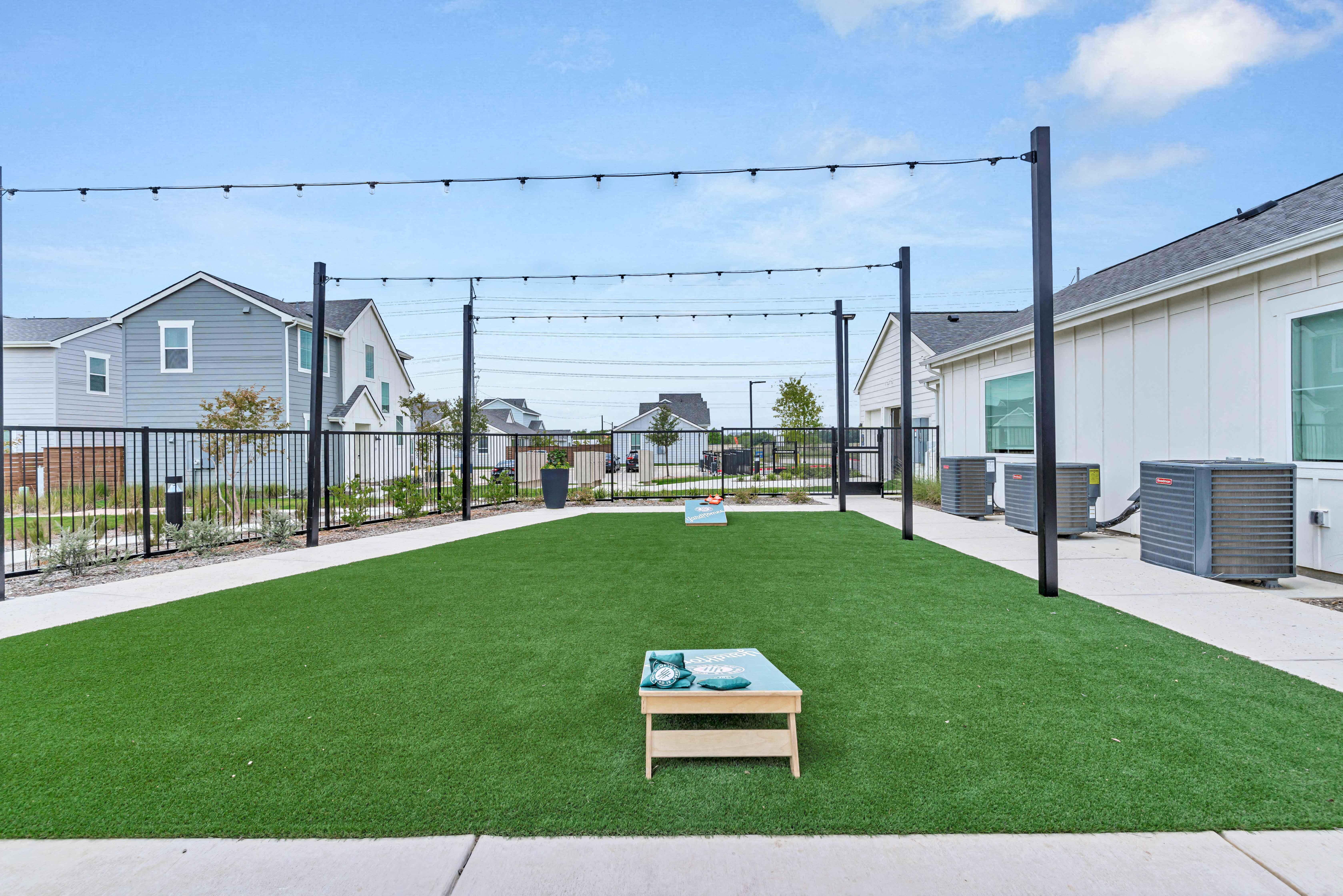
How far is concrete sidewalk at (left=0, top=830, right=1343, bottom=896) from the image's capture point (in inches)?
79.3

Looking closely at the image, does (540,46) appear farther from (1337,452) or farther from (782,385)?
(782,385)

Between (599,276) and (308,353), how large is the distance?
44.9 ft

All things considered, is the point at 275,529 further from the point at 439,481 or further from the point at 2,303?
the point at 439,481

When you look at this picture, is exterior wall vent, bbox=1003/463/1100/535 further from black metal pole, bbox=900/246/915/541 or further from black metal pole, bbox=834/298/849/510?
black metal pole, bbox=834/298/849/510

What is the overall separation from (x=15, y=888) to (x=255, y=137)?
10459mm

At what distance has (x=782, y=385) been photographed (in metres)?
30.0

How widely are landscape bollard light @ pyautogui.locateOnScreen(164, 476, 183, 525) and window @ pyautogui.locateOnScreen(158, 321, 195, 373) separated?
12.9 m

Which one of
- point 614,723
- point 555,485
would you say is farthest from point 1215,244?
point 555,485

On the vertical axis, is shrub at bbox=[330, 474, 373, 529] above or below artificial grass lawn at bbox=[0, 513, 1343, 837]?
above

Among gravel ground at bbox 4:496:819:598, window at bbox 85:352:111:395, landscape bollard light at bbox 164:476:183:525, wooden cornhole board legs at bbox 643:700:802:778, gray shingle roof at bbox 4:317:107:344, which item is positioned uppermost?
gray shingle roof at bbox 4:317:107:344

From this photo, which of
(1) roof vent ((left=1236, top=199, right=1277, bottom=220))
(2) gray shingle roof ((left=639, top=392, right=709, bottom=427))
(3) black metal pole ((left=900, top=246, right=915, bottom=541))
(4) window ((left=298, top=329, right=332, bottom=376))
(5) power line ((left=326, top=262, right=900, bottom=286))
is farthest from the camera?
(2) gray shingle roof ((left=639, top=392, right=709, bottom=427))

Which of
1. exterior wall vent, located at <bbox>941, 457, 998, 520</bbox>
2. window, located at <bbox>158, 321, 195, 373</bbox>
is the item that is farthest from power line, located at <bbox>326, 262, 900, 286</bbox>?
window, located at <bbox>158, 321, 195, 373</bbox>

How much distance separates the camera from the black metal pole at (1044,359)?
5.96m

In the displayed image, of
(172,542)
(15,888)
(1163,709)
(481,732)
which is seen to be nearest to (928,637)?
(1163,709)
